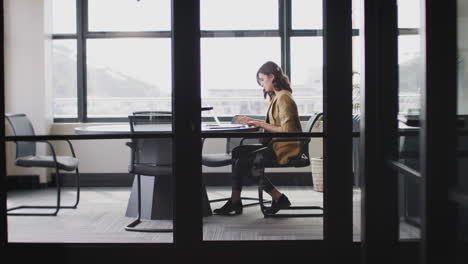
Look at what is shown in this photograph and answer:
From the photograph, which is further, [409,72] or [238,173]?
[238,173]

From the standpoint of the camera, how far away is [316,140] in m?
2.25

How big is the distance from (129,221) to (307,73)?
2.91 ft

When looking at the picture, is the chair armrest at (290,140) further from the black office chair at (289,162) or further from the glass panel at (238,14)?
the glass panel at (238,14)

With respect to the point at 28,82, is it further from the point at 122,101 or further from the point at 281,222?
the point at 281,222

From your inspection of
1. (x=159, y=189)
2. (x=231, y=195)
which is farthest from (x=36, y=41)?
(x=231, y=195)

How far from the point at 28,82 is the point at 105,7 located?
2.81 ft

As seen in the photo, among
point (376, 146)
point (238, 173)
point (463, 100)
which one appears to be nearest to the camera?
point (463, 100)

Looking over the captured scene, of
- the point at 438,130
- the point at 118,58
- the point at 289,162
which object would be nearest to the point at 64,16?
the point at 118,58

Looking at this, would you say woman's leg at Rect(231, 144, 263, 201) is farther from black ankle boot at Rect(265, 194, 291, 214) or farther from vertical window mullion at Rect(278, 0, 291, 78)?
vertical window mullion at Rect(278, 0, 291, 78)

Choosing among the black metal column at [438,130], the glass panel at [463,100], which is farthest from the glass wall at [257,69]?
the glass panel at [463,100]

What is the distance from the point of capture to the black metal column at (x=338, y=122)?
7.26 ft

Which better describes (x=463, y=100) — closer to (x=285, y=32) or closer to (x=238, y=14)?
(x=285, y=32)

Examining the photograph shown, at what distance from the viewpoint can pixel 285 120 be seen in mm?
2262

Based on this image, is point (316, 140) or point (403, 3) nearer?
point (403, 3)
